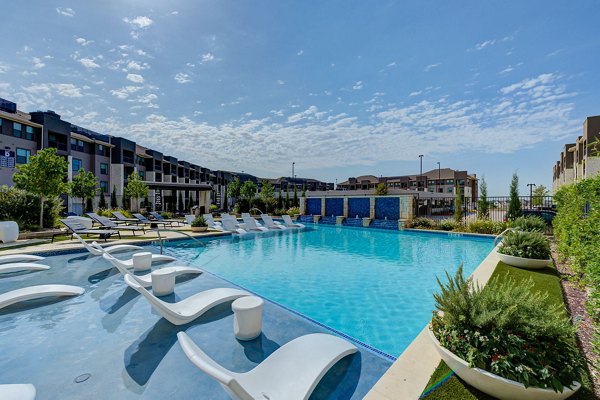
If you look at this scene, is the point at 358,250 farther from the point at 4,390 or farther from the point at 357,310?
the point at 4,390

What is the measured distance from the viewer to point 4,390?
2.27m

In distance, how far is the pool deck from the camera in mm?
2480

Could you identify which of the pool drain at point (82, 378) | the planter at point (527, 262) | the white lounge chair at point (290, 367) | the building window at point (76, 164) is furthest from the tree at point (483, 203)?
the building window at point (76, 164)

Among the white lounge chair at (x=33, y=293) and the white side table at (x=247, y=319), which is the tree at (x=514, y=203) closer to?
the white side table at (x=247, y=319)

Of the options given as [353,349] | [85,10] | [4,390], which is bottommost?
[353,349]

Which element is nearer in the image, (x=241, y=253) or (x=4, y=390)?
(x=4, y=390)

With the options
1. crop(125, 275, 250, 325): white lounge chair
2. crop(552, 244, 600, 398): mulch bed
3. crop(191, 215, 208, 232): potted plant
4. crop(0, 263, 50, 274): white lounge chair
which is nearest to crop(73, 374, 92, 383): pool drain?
crop(125, 275, 250, 325): white lounge chair

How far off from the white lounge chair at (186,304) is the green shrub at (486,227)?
15.2 m

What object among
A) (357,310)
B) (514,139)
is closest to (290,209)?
(514,139)

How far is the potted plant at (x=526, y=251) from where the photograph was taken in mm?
6876

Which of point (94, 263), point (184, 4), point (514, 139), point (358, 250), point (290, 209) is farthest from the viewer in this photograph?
point (290, 209)

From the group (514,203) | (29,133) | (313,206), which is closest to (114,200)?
(29,133)

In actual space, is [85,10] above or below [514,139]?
above

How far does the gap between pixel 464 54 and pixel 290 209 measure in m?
20.2
